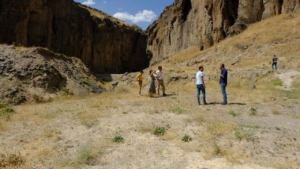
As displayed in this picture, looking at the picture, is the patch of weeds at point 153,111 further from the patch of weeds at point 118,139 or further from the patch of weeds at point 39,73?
the patch of weeds at point 39,73

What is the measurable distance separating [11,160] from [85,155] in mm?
1868

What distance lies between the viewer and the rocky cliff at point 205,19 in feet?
138

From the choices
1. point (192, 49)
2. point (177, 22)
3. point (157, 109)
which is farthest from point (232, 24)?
point (157, 109)

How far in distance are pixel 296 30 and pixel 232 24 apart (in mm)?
11877

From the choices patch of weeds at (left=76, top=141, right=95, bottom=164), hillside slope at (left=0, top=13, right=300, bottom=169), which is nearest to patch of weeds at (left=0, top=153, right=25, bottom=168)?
hillside slope at (left=0, top=13, right=300, bottom=169)

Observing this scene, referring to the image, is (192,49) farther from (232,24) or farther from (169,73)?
(169,73)

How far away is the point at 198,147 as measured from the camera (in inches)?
343

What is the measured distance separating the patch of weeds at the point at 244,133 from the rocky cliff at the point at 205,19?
3384 cm

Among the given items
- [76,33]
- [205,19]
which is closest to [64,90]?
[205,19]

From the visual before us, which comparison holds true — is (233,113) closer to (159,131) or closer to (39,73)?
(159,131)

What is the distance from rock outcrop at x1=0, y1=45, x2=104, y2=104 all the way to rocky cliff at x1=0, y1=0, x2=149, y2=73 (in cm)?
2481

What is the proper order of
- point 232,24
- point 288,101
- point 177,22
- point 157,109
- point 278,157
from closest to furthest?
point 278,157, point 157,109, point 288,101, point 232,24, point 177,22

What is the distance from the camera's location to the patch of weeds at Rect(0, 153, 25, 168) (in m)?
7.42

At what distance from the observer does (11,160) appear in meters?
7.59
